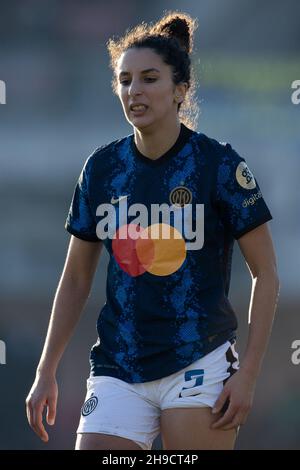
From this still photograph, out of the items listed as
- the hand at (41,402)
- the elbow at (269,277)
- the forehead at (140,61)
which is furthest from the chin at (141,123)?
the hand at (41,402)

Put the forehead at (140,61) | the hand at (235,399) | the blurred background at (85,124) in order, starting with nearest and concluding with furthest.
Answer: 1. the hand at (235,399)
2. the forehead at (140,61)
3. the blurred background at (85,124)

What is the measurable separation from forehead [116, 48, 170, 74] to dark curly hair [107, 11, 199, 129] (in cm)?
2

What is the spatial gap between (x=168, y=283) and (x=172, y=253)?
88 mm

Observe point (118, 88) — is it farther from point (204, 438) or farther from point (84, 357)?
point (84, 357)

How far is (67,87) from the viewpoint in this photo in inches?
242

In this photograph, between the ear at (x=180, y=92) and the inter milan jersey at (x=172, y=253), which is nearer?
the inter milan jersey at (x=172, y=253)

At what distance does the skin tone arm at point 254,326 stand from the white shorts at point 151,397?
2.3 inches

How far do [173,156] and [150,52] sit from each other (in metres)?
0.31

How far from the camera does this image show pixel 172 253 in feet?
9.87

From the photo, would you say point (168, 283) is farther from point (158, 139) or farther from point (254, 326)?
point (158, 139)

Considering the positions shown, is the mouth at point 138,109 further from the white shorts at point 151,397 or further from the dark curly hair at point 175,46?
the white shorts at point 151,397

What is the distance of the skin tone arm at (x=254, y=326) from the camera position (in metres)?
2.87

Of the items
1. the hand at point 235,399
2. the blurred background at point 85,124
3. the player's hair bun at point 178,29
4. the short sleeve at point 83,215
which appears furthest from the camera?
the blurred background at point 85,124

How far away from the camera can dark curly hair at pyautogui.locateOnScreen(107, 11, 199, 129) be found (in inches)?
124
